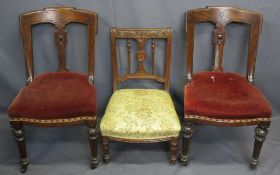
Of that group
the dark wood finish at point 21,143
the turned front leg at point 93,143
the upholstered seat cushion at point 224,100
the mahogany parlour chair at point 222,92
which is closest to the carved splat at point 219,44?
the mahogany parlour chair at point 222,92

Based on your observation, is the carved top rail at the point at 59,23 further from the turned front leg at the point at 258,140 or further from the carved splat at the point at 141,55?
the turned front leg at the point at 258,140

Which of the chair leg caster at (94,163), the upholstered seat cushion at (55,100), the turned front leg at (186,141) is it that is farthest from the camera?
the chair leg caster at (94,163)

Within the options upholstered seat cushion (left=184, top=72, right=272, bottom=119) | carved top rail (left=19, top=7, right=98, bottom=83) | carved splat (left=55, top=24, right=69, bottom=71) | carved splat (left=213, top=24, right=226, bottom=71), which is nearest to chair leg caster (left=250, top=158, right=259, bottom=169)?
upholstered seat cushion (left=184, top=72, right=272, bottom=119)

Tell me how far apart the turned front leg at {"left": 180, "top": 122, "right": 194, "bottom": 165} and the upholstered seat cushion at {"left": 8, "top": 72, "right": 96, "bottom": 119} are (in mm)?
557

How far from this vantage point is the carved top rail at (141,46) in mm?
2064

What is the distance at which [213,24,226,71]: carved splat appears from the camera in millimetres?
2078

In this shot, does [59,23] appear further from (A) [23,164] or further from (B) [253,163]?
(B) [253,163]

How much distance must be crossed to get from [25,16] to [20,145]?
0.81m

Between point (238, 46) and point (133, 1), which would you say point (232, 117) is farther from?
point (133, 1)

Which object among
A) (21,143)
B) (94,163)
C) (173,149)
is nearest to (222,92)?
(173,149)

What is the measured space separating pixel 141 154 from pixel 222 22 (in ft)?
3.36

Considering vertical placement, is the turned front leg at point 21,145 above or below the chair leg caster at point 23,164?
above

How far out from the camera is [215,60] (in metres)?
2.15

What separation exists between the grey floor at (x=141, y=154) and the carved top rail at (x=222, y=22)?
Answer: 0.50 meters
